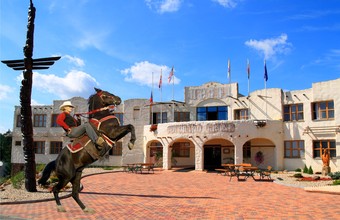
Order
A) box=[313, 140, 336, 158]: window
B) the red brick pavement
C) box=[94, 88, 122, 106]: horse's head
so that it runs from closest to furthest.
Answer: box=[94, 88, 122, 106]: horse's head < the red brick pavement < box=[313, 140, 336, 158]: window

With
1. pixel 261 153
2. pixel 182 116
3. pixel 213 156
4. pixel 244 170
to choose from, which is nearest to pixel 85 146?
pixel 244 170

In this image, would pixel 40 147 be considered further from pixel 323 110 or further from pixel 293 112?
pixel 323 110

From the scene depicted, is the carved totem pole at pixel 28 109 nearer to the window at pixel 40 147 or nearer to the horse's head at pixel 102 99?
the horse's head at pixel 102 99

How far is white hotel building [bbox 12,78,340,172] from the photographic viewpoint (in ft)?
83.7

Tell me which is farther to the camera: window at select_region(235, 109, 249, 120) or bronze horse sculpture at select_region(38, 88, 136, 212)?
window at select_region(235, 109, 249, 120)

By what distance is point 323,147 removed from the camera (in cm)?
2527

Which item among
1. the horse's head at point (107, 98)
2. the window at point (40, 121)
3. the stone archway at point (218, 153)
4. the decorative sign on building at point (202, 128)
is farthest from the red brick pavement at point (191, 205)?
the window at point (40, 121)

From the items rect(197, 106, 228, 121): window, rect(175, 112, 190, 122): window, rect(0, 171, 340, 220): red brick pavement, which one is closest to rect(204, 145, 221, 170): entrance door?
rect(197, 106, 228, 121): window

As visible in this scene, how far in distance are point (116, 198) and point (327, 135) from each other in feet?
65.1

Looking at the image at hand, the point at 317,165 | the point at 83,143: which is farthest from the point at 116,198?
the point at 317,165

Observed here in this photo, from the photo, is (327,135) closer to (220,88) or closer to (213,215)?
(220,88)

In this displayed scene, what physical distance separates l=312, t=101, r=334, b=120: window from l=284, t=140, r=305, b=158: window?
8.46 feet

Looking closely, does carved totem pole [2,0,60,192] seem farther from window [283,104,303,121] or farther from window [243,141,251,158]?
window [283,104,303,121]

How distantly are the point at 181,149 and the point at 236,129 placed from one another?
7.71 meters
